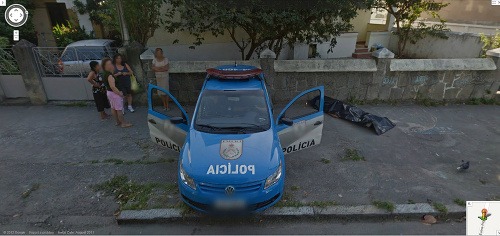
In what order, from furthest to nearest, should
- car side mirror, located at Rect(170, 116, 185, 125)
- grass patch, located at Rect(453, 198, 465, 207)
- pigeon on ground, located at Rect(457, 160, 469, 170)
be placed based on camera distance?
pigeon on ground, located at Rect(457, 160, 469, 170) < car side mirror, located at Rect(170, 116, 185, 125) < grass patch, located at Rect(453, 198, 465, 207)

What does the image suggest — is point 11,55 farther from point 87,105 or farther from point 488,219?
point 488,219

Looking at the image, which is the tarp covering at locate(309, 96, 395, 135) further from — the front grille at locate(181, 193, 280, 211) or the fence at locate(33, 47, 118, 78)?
the fence at locate(33, 47, 118, 78)

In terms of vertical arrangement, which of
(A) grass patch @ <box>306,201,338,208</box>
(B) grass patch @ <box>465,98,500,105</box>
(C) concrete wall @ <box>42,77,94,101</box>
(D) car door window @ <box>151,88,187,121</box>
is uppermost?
(C) concrete wall @ <box>42,77,94,101</box>

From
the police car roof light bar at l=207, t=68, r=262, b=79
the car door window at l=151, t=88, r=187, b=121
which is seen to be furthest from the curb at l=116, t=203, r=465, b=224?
the car door window at l=151, t=88, r=187, b=121

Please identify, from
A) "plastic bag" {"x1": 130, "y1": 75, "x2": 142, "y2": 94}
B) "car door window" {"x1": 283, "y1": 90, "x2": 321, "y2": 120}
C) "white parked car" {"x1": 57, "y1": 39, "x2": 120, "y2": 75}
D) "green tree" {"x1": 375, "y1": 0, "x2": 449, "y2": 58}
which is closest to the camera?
"plastic bag" {"x1": 130, "y1": 75, "x2": 142, "y2": 94}

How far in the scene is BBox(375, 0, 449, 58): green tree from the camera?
925cm

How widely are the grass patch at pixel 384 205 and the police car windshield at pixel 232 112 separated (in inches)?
73.8

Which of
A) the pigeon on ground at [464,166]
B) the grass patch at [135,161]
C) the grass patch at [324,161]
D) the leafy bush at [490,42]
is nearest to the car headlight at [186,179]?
the grass patch at [135,161]

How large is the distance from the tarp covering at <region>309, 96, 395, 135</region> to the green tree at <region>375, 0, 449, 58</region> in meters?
4.05

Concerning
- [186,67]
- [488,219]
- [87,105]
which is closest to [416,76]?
[488,219]

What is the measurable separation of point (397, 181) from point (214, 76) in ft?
11.6

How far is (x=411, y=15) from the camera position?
9.64m

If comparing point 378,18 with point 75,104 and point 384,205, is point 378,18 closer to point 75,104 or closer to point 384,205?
point 384,205

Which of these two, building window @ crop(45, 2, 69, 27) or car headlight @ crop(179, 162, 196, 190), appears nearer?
car headlight @ crop(179, 162, 196, 190)
